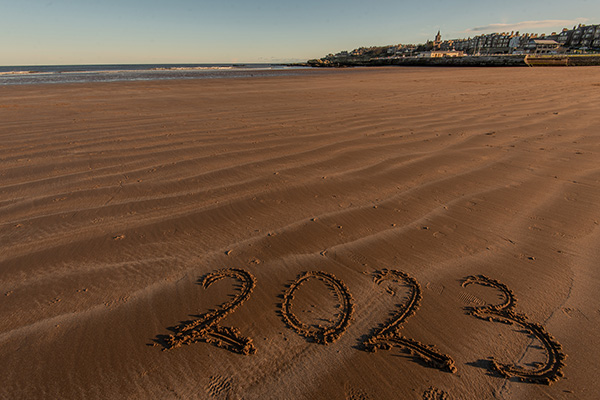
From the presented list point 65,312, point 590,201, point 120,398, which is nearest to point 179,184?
point 65,312

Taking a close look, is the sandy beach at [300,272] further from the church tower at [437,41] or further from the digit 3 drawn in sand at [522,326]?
the church tower at [437,41]

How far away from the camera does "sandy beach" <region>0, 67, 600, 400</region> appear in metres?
1.18

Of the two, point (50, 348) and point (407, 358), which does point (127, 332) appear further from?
point (407, 358)

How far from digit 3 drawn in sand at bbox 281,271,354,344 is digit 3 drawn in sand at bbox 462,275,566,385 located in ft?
1.88

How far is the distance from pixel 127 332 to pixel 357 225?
1.47 metres

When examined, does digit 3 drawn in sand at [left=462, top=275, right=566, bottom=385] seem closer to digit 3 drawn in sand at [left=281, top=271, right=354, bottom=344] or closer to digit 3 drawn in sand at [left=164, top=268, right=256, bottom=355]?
digit 3 drawn in sand at [left=281, top=271, right=354, bottom=344]

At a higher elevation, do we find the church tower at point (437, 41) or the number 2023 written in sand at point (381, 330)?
the church tower at point (437, 41)

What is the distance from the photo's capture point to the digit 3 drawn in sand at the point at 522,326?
3.88ft

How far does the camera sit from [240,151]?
3777 millimetres

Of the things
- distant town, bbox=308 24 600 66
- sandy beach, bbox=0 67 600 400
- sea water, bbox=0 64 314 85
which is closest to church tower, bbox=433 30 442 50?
distant town, bbox=308 24 600 66

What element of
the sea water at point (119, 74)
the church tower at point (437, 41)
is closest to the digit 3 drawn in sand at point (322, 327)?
the sea water at point (119, 74)

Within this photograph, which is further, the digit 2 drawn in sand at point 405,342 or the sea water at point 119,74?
the sea water at point 119,74

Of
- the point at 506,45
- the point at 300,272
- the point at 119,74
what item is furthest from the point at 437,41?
the point at 300,272

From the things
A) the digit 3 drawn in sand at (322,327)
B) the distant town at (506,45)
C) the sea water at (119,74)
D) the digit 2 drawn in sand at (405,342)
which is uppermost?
the distant town at (506,45)
